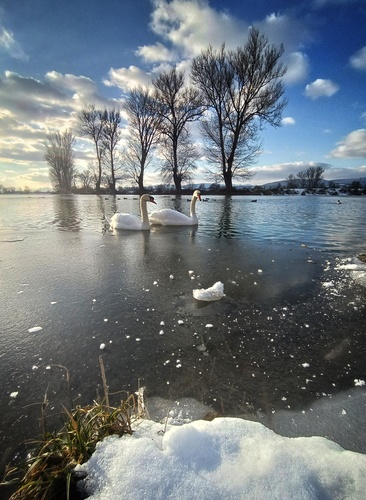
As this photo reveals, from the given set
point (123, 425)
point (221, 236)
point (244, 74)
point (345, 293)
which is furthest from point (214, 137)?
point (123, 425)

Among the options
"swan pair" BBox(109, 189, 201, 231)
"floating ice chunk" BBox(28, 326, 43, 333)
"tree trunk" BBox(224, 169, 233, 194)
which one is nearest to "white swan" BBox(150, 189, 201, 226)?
"swan pair" BBox(109, 189, 201, 231)

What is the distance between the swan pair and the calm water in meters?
3.01

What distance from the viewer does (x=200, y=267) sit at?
4.13 metres

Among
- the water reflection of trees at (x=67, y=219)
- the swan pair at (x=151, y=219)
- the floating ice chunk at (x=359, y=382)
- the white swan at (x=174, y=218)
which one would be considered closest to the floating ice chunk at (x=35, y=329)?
the floating ice chunk at (x=359, y=382)

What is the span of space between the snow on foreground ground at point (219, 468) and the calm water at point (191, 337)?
0.34 meters

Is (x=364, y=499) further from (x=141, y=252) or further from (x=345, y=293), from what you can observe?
(x=141, y=252)

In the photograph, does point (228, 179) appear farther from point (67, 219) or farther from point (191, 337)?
point (191, 337)

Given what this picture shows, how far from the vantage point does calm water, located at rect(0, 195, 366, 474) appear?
4.97 feet

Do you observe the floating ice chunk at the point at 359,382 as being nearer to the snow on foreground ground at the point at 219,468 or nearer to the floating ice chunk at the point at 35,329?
the snow on foreground ground at the point at 219,468

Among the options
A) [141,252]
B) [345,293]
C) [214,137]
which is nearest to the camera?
[345,293]

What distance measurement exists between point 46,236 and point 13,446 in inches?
249

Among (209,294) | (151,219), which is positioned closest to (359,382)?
(209,294)

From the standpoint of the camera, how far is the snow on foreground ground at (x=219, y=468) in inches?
34.4

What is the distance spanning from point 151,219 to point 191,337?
23.0 ft
